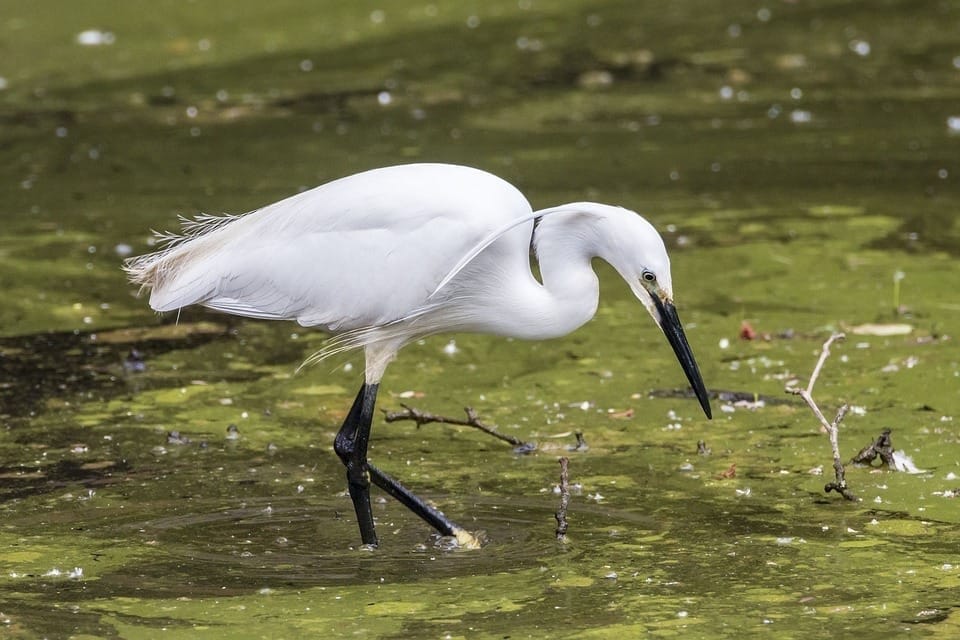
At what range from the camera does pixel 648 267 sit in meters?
4.82

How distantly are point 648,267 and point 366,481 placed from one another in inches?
47.5

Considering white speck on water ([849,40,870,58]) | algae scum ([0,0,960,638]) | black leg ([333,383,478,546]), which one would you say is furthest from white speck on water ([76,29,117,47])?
black leg ([333,383,478,546])

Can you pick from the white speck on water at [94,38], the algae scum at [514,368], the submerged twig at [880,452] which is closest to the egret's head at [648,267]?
the algae scum at [514,368]

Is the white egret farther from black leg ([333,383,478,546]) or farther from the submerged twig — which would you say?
the submerged twig

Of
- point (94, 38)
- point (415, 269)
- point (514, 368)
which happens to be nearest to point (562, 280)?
point (415, 269)

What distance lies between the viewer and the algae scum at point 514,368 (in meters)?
4.52

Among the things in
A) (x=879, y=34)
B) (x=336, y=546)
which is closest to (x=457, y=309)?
(x=336, y=546)

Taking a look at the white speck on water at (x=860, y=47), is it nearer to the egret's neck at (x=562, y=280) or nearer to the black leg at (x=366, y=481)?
the egret's neck at (x=562, y=280)

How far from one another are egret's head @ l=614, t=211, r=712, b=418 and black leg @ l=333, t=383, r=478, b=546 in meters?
0.95

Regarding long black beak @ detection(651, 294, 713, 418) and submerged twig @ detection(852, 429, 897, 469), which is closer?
long black beak @ detection(651, 294, 713, 418)

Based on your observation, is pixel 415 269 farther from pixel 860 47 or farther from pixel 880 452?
pixel 860 47

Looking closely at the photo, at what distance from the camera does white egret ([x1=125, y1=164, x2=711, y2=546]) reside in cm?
495

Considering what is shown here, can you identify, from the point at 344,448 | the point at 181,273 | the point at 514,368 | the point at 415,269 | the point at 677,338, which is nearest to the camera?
the point at 677,338

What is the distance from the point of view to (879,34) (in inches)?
570
